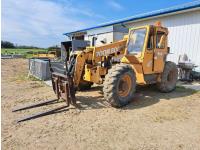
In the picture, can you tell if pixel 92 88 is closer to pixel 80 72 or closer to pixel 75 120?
pixel 80 72

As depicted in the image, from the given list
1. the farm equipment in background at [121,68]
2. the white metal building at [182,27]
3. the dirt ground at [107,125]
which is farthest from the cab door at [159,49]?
the white metal building at [182,27]

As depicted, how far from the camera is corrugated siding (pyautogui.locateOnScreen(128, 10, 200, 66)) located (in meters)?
9.66

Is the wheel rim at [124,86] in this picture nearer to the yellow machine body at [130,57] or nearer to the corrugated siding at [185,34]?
the yellow machine body at [130,57]

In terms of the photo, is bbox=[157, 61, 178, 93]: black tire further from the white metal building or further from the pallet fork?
the pallet fork

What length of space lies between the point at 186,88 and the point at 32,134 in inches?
248

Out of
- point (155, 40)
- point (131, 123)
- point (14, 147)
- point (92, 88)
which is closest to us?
point (14, 147)

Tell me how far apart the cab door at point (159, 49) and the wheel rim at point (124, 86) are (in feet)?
4.57

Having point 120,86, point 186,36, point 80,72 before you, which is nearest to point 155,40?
point 120,86

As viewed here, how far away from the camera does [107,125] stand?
4555 mm

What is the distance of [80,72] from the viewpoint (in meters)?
5.82

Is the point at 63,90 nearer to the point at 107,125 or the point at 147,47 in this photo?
the point at 107,125

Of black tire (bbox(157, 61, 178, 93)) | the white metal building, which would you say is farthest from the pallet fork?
the white metal building

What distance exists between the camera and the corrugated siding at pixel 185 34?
9656 millimetres

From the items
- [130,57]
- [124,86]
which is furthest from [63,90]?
[130,57]
